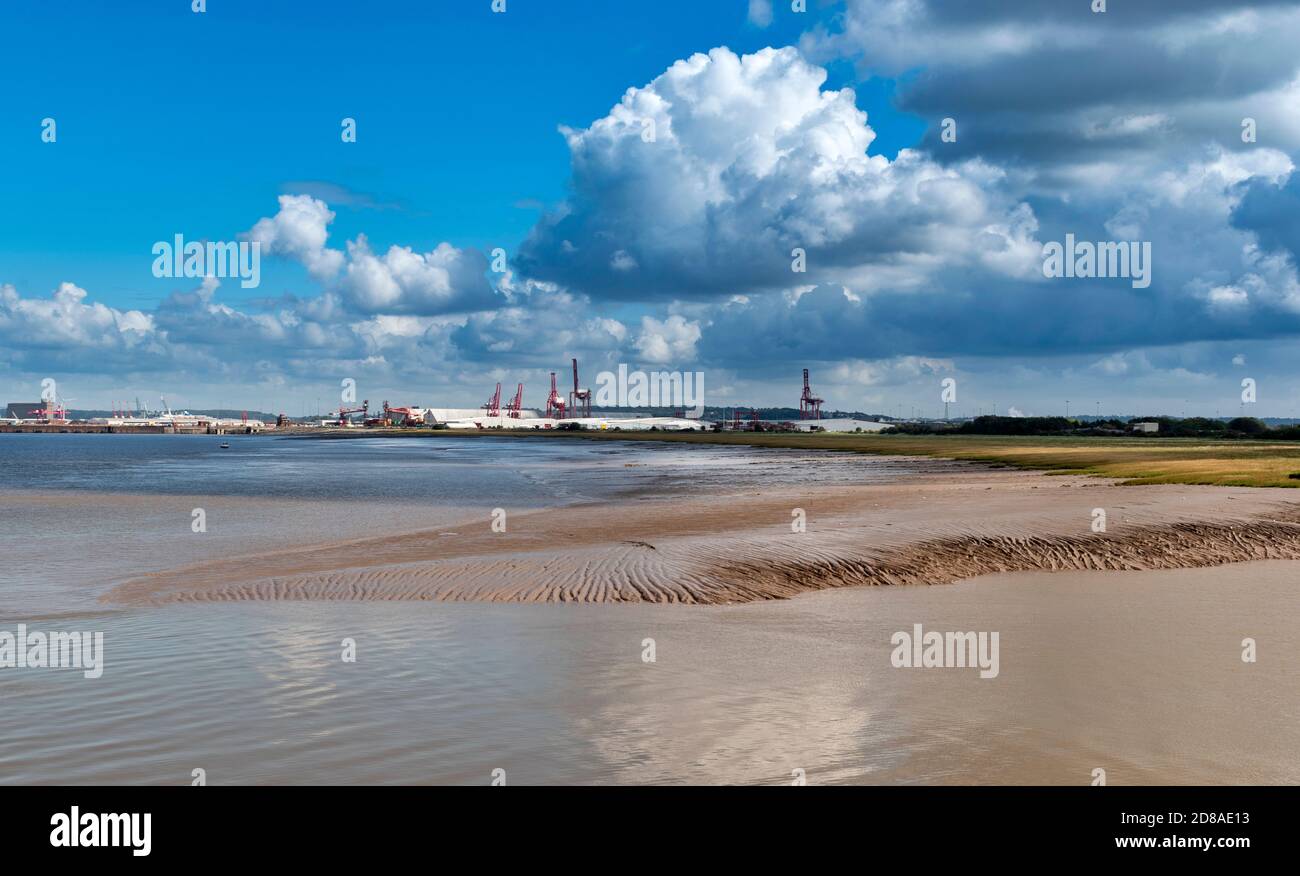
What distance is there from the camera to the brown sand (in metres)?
19.0

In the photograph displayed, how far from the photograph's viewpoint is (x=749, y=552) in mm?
21422

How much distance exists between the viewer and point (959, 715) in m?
10.7

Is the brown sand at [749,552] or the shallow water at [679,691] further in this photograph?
the brown sand at [749,552]

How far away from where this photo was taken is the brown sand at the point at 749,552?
1902 centimetres

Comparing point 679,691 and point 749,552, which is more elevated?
point 749,552

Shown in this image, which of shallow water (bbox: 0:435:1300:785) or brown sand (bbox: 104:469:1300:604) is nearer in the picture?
shallow water (bbox: 0:435:1300:785)

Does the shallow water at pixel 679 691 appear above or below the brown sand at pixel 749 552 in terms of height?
below

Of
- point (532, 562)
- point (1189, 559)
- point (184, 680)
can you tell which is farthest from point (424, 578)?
point (1189, 559)

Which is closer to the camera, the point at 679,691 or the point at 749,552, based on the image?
the point at 679,691

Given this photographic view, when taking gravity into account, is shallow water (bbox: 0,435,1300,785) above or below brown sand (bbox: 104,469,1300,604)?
below
